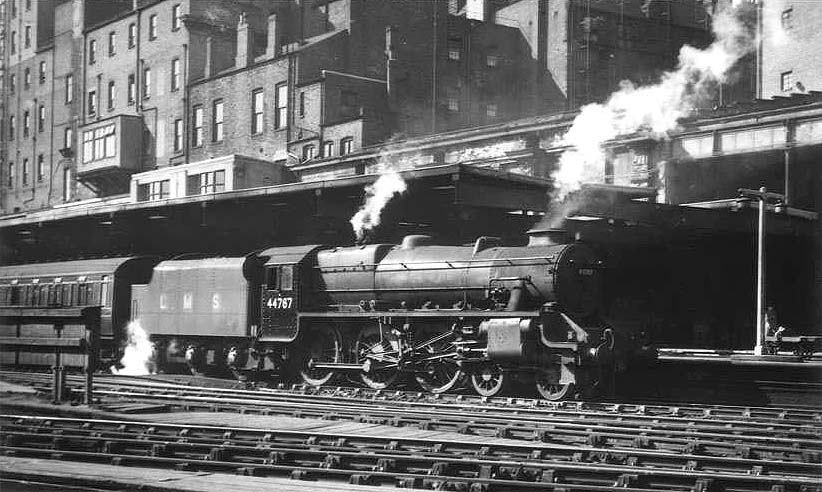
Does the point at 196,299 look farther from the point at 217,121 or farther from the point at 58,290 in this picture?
the point at 217,121

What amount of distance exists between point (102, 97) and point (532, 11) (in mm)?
26058

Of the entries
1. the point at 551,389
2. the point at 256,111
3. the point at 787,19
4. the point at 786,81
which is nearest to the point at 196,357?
the point at 551,389

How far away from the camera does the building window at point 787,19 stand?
3562 centimetres

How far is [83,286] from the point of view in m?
26.6

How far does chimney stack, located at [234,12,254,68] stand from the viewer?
48.2m

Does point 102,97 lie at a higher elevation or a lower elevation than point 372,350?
higher

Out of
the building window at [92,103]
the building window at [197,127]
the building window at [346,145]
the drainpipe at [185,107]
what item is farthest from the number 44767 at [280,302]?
the building window at [92,103]

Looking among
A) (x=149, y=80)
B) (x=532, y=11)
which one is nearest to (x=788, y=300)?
(x=532, y=11)

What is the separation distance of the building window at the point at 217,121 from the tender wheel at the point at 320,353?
3005cm

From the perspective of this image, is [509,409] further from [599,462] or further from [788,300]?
[788,300]

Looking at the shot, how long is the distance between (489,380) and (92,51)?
47.2 metres

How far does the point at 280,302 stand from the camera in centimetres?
2109

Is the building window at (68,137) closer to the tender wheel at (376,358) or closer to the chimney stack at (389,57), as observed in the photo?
the chimney stack at (389,57)

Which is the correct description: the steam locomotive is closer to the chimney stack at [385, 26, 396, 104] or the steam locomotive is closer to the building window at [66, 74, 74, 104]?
the chimney stack at [385, 26, 396, 104]
